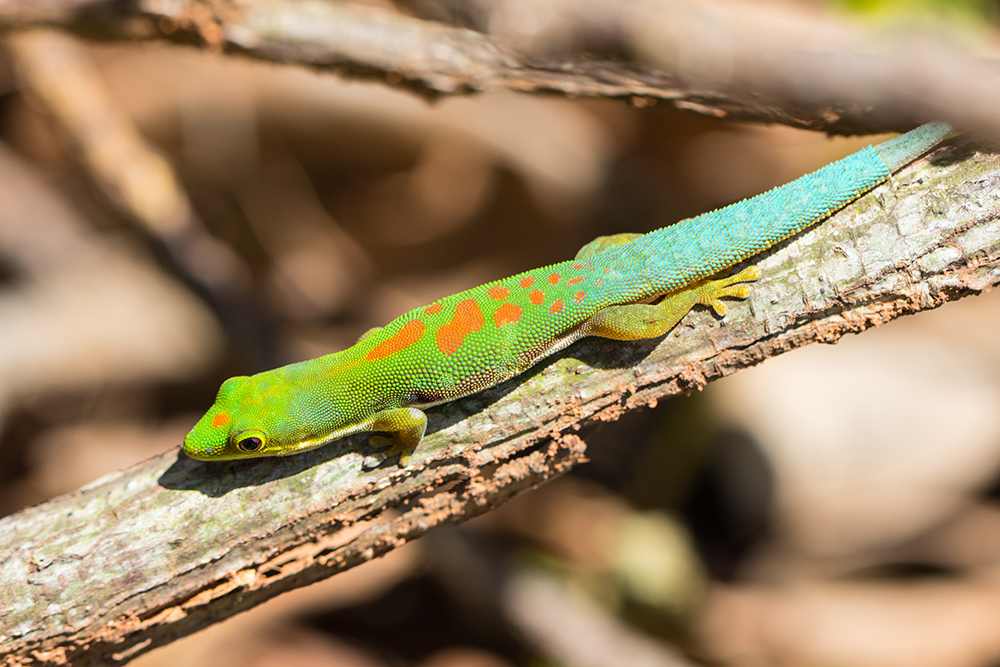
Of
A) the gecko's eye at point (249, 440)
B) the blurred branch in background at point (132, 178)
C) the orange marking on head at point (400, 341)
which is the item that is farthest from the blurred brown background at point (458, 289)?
the gecko's eye at point (249, 440)

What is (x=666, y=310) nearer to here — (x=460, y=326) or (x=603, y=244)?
(x=603, y=244)

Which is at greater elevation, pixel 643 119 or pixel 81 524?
pixel 643 119

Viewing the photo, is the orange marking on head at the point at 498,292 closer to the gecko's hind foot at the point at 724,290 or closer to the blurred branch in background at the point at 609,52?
the gecko's hind foot at the point at 724,290

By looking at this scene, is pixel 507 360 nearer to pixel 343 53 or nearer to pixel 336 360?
pixel 336 360

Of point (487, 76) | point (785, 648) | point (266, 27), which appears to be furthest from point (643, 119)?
point (785, 648)

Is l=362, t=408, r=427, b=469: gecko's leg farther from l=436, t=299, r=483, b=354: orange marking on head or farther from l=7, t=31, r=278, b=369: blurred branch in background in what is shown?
l=7, t=31, r=278, b=369: blurred branch in background

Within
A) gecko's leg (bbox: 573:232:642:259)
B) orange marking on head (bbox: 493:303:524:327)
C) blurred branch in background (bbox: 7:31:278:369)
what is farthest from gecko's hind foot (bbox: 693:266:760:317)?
blurred branch in background (bbox: 7:31:278:369)

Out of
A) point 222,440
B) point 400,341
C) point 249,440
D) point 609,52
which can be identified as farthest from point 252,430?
point 609,52
